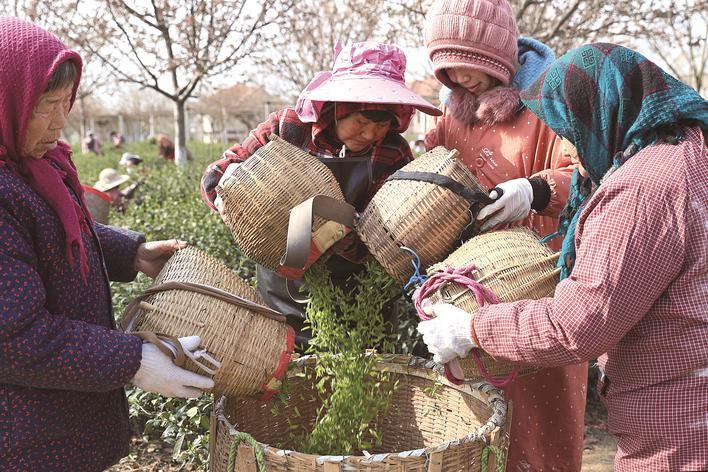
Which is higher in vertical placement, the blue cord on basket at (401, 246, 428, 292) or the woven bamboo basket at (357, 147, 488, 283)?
the woven bamboo basket at (357, 147, 488, 283)

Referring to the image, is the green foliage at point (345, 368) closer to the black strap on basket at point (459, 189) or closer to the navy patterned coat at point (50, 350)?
the black strap on basket at point (459, 189)

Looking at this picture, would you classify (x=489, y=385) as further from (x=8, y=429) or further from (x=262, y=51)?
(x=262, y=51)

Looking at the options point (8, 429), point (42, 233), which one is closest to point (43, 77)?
point (42, 233)

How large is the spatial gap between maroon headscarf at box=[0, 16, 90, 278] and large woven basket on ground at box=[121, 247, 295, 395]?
188 millimetres

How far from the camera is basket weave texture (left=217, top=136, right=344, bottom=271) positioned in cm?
179

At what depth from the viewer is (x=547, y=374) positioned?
239 centimetres

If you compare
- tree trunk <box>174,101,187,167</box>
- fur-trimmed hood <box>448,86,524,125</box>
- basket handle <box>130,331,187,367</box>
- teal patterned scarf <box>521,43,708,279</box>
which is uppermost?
teal patterned scarf <box>521,43,708,279</box>

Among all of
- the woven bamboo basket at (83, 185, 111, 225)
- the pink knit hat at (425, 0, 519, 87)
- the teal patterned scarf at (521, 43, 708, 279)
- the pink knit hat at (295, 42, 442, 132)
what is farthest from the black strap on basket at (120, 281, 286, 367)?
the woven bamboo basket at (83, 185, 111, 225)

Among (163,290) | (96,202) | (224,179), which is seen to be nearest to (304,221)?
(224,179)

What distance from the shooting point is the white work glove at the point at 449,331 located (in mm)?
1533

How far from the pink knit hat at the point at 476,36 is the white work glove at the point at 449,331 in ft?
3.32

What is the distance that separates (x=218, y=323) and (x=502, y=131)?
121 cm

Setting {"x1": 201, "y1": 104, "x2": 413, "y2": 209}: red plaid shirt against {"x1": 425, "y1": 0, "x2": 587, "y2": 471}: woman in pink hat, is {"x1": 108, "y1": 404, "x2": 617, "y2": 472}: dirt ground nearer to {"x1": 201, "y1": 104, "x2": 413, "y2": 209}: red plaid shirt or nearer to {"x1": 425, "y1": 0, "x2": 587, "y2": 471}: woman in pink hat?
{"x1": 425, "y1": 0, "x2": 587, "y2": 471}: woman in pink hat

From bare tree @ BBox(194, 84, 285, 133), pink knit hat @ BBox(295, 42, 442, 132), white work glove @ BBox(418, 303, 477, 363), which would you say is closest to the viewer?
white work glove @ BBox(418, 303, 477, 363)
